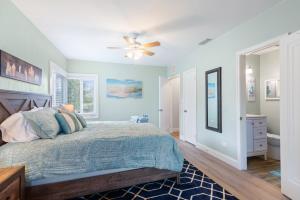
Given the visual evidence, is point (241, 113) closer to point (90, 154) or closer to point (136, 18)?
point (136, 18)

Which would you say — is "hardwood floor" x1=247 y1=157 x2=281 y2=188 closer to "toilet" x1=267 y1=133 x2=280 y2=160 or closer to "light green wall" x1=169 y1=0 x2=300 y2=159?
"toilet" x1=267 y1=133 x2=280 y2=160

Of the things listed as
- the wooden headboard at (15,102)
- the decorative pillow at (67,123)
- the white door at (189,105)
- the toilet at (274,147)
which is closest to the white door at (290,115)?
the toilet at (274,147)

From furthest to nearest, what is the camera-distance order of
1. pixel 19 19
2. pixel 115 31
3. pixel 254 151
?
pixel 254 151, pixel 115 31, pixel 19 19

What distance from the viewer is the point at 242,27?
278cm

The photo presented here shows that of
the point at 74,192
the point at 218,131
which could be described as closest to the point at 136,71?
the point at 218,131

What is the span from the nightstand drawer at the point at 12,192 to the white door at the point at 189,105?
12.2ft

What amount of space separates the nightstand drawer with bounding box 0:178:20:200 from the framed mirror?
3221 mm

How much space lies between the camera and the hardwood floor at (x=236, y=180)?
2.07 m

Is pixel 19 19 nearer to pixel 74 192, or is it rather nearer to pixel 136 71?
pixel 74 192

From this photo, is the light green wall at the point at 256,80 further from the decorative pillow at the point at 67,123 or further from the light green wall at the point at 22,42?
the light green wall at the point at 22,42

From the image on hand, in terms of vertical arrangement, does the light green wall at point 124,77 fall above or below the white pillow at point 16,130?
above

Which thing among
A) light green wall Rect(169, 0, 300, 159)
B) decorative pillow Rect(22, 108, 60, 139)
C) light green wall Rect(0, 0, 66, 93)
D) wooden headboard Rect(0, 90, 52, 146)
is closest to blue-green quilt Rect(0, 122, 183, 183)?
decorative pillow Rect(22, 108, 60, 139)

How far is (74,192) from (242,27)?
11.6ft

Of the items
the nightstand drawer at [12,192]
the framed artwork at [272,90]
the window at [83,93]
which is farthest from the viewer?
the window at [83,93]
